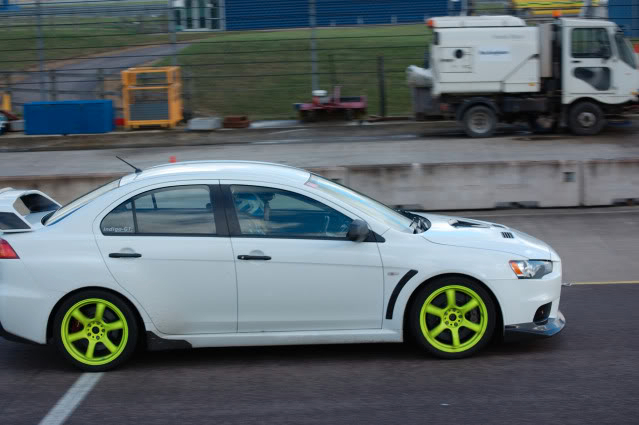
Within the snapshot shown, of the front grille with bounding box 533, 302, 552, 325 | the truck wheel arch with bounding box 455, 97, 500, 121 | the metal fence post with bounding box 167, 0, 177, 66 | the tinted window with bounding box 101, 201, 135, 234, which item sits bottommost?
the front grille with bounding box 533, 302, 552, 325

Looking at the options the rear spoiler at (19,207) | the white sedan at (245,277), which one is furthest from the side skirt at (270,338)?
the rear spoiler at (19,207)

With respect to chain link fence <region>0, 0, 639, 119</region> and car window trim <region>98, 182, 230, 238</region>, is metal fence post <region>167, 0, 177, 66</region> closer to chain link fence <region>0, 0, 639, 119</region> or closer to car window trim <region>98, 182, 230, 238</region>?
chain link fence <region>0, 0, 639, 119</region>

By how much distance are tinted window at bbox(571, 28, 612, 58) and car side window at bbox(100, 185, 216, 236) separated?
576 inches

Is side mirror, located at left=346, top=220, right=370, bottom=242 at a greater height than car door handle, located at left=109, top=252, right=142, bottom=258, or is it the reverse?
side mirror, located at left=346, top=220, right=370, bottom=242

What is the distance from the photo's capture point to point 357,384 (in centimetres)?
566

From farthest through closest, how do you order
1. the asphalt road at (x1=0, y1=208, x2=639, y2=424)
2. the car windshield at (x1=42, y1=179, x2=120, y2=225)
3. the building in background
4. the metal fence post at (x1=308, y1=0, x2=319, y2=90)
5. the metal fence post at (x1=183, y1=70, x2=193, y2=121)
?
the building in background < the metal fence post at (x1=183, y1=70, x2=193, y2=121) < the metal fence post at (x1=308, y1=0, x2=319, y2=90) < the car windshield at (x1=42, y1=179, x2=120, y2=225) < the asphalt road at (x1=0, y1=208, x2=639, y2=424)

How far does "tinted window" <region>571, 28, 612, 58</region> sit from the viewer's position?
18.5 meters

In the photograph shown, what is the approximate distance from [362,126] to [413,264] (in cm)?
1586

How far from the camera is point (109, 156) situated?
59.3 ft

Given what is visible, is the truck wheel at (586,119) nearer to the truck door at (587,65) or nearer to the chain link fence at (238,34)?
the truck door at (587,65)

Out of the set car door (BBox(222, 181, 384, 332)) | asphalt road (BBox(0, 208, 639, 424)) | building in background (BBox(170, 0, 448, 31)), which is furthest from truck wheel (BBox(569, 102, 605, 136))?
car door (BBox(222, 181, 384, 332))

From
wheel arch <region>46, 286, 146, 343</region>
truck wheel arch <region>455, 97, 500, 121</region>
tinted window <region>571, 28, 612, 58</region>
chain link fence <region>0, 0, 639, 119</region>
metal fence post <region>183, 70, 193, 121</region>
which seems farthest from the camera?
metal fence post <region>183, 70, 193, 121</region>

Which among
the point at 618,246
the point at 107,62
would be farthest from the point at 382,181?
the point at 107,62

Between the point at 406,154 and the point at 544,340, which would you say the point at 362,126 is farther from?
the point at 544,340
